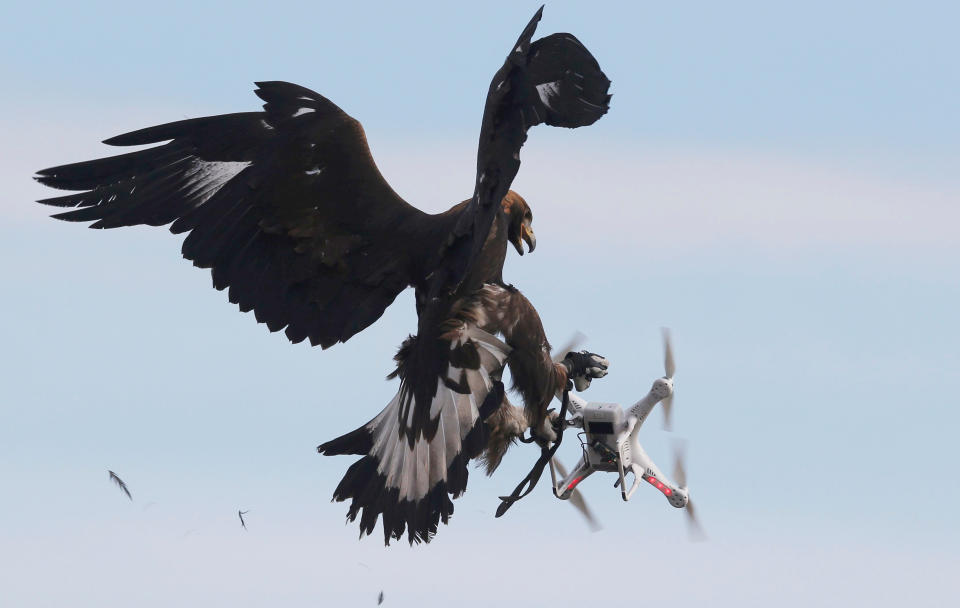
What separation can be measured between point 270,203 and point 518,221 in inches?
55.0

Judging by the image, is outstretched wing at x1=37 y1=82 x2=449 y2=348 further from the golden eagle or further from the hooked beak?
the hooked beak

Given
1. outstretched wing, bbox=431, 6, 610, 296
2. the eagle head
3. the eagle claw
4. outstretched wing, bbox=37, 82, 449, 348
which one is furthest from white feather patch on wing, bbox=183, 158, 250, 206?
the eagle claw

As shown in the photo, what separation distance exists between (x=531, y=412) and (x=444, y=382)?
1.80ft

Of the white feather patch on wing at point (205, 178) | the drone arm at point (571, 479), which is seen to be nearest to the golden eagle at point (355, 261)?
the white feather patch on wing at point (205, 178)

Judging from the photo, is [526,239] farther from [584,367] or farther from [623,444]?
[623,444]

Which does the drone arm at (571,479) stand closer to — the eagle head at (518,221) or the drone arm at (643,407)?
the drone arm at (643,407)

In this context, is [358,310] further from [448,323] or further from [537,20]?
[537,20]

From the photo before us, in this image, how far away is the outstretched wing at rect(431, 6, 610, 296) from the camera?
682 centimetres

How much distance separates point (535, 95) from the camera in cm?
688

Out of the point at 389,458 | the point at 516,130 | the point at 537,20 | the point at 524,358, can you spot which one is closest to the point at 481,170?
the point at 516,130

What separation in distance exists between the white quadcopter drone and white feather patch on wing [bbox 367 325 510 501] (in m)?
1.06

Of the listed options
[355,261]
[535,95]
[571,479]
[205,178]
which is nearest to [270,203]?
[205,178]

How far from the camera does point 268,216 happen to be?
8.25m

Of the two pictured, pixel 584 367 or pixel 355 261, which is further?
pixel 584 367
